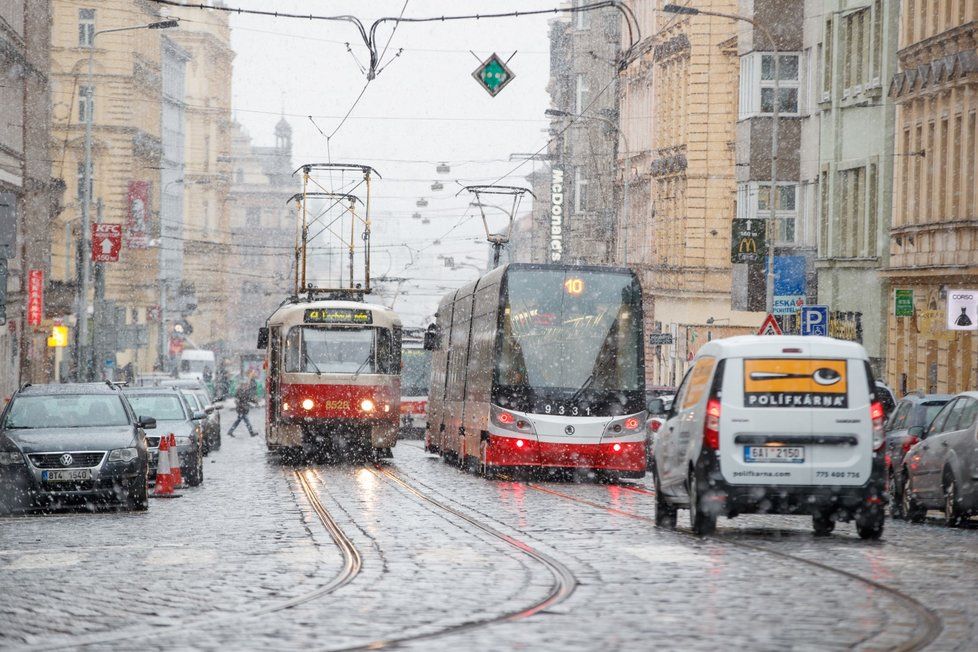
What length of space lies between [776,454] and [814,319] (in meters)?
21.1

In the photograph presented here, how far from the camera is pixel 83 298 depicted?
54844 mm

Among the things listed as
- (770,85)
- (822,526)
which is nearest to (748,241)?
(770,85)

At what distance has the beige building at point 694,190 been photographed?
6162 cm

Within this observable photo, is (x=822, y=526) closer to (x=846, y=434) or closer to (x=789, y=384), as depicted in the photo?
(x=846, y=434)

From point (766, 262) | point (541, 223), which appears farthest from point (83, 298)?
point (541, 223)

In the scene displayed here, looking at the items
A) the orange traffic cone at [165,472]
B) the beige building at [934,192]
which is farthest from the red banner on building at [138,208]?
the orange traffic cone at [165,472]

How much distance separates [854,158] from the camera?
46.8 meters

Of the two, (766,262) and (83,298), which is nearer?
(766,262)

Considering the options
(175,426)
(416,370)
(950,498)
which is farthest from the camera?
(416,370)

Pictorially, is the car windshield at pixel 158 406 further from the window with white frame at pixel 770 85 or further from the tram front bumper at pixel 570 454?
the window with white frame at pixel 770 85

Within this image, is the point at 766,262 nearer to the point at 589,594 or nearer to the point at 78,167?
the point at 589,594

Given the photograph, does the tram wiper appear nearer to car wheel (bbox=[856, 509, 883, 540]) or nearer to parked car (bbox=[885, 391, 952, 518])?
parked car (bbox=[885, 391, 952, 518])

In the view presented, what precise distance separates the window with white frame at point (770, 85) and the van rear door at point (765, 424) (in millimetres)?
35329

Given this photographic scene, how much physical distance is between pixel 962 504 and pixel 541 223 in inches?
3997
